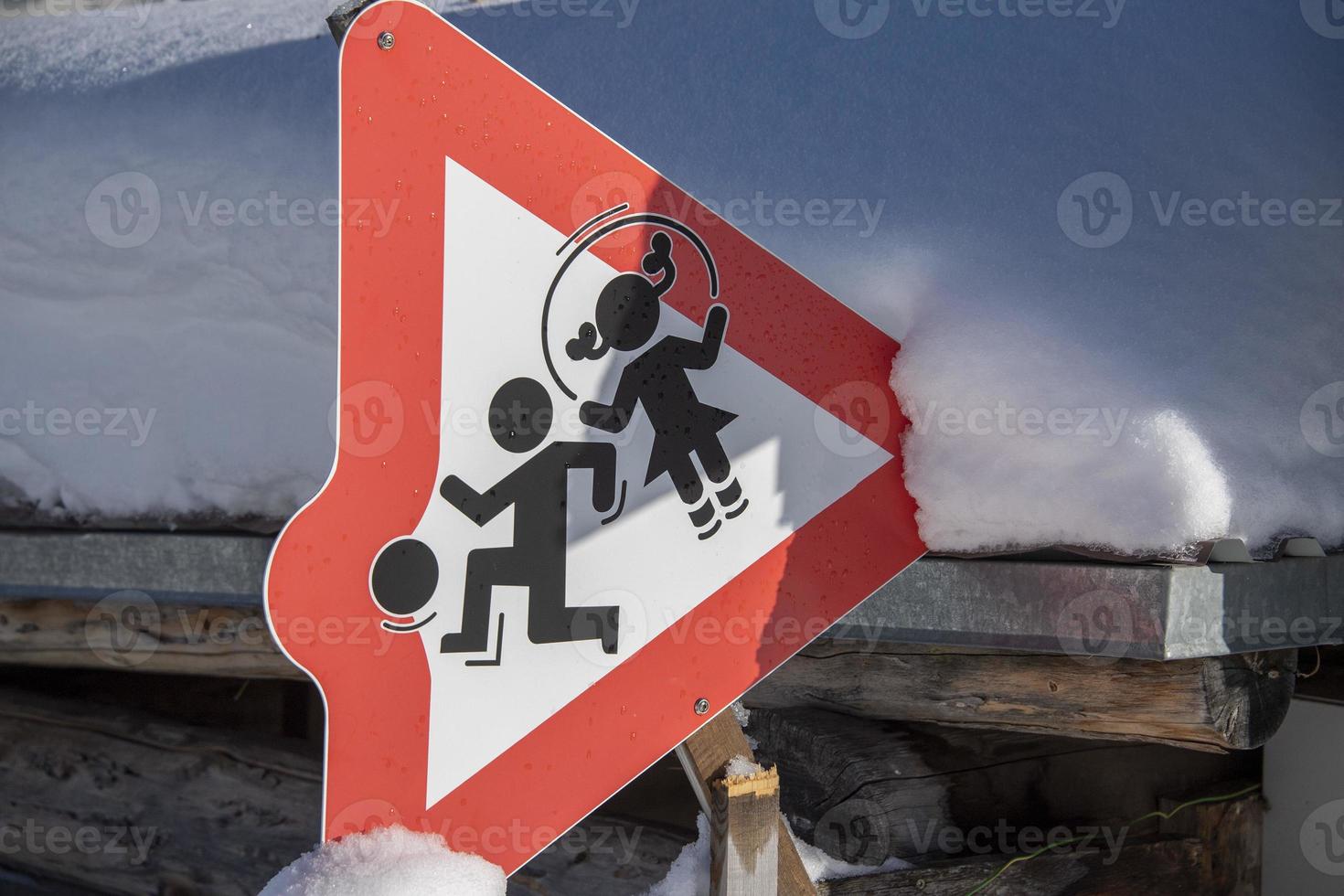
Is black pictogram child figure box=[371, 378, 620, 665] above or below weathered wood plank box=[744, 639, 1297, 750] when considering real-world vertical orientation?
above

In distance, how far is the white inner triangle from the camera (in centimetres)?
145

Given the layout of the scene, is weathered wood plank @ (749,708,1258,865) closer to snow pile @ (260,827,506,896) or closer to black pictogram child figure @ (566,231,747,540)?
black pictogram child figure @ (566,231,747,540)

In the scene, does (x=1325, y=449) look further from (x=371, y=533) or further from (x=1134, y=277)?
(x=371, y=533)

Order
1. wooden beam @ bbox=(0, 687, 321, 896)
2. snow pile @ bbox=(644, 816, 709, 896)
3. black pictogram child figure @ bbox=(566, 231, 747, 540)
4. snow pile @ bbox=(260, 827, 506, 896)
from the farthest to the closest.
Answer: wooden beam @ bbox=(0, 687, 321, 896)
snow pile @ bbox=(644, 816, 709, 896)
black pictogram child figure @ bbox=(566, 231, 747, 540)
snow pile @ bbox=(260, 827, 506, 896)

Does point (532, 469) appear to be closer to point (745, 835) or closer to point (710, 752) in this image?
point (710, 752)

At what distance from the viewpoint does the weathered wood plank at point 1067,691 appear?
6.80 ft

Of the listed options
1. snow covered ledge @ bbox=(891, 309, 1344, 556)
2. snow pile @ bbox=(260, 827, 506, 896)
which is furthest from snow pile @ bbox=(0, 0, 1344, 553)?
snow pile @ bbox=(260, 827, 506, 896)

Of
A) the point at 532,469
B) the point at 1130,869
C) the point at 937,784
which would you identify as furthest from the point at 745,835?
the point at 1130,869

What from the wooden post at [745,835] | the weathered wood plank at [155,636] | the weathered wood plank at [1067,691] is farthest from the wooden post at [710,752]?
the weathered wood plank at [155,636]

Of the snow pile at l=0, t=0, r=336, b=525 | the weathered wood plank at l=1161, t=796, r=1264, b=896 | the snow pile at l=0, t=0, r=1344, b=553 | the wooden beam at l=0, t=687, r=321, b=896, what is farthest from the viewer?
the wooden beam at l=0, t=687, r=321, b=896

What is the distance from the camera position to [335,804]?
→ 1.37 m

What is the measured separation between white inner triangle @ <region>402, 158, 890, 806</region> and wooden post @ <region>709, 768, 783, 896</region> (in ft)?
0.86

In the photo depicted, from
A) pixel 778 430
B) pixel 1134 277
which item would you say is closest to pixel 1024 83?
pixel 1134 277

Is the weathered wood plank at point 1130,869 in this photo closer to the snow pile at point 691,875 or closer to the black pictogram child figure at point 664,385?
the snow pile at point 691,875
